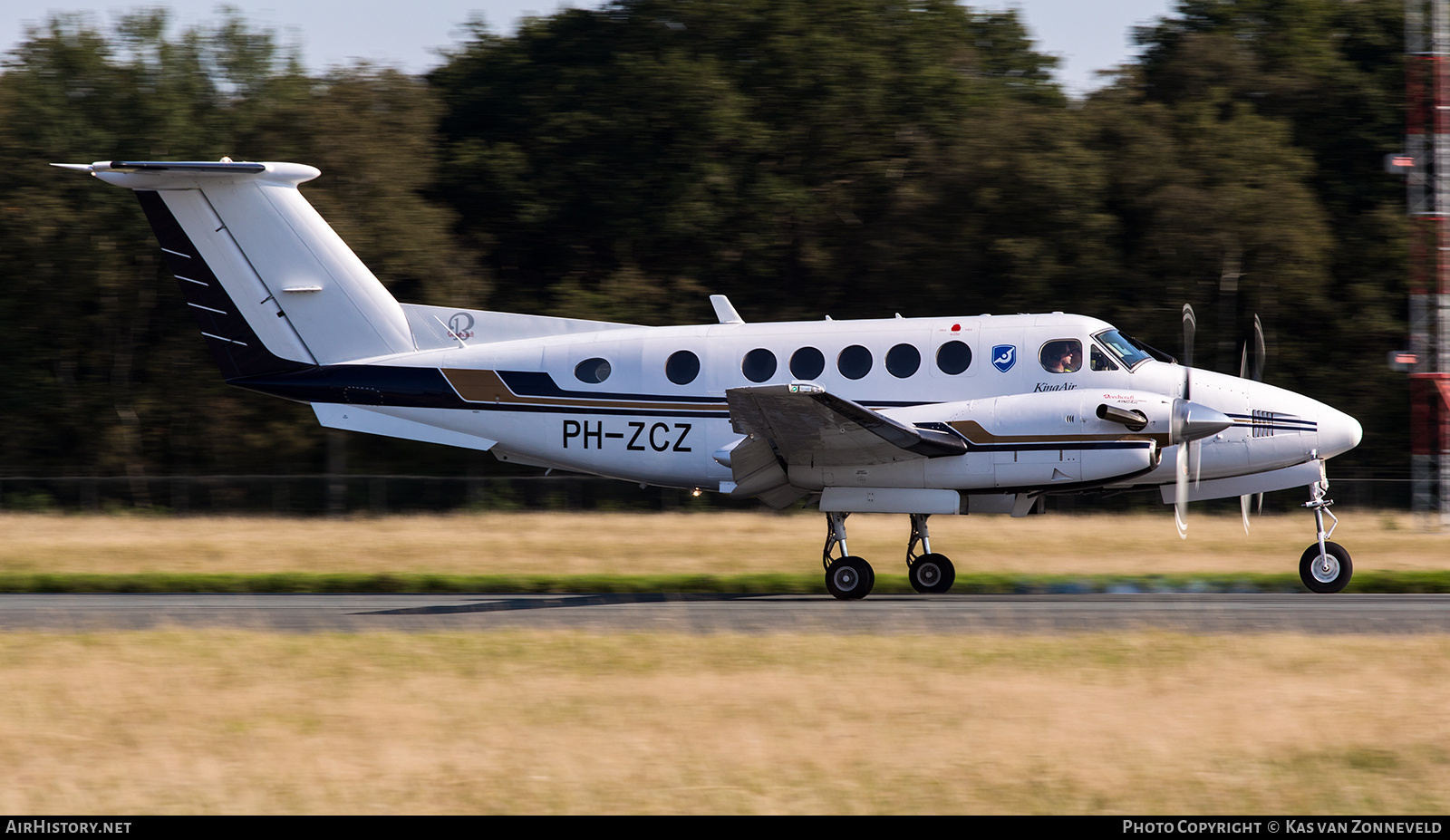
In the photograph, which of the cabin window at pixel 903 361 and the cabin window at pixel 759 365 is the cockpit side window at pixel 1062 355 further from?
the cabin window at pixel 759 365

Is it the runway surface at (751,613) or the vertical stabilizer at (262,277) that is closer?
the runway surface at (751,613)

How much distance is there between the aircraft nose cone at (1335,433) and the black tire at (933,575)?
4387mm

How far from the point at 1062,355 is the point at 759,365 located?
3.52 metres

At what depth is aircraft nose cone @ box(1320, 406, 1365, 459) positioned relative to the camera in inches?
564

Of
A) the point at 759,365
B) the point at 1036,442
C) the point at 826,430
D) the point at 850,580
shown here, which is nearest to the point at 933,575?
the point at 850,580

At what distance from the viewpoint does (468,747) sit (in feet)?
25.6

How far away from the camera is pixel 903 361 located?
49.1 feet

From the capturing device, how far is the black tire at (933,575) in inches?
602

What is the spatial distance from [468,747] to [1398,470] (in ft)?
82.5

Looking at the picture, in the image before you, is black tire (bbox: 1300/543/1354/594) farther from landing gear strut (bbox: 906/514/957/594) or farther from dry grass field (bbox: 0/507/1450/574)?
landing gear strut (bbox: 906/514/957/594)

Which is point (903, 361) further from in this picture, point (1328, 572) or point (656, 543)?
point (656, 543)

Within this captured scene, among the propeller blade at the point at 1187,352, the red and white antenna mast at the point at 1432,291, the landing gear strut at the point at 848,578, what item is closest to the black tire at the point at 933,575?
the landing gear strut at the point at 848,578

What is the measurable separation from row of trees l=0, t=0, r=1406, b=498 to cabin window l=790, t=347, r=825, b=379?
43.0ft

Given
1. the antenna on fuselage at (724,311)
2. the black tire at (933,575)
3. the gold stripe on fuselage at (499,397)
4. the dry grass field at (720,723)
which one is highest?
the antenna on fuselage at (724,311)
